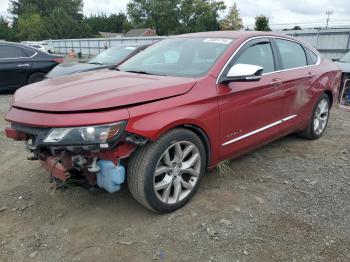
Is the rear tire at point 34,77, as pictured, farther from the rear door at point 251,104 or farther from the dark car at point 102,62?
the rear door at point 251,104

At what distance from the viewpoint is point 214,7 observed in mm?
66875

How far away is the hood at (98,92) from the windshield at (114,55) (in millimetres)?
5239

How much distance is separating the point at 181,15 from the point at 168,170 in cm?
6874

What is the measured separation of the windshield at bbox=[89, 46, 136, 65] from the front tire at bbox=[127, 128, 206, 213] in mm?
5737

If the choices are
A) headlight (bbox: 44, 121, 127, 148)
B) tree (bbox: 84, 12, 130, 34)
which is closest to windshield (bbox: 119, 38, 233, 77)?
headlight (bbox: 44, 121, 127, 148)

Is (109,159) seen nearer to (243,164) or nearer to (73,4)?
(243,164)

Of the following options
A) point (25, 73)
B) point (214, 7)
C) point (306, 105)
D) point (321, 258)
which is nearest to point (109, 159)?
point (321, 258)

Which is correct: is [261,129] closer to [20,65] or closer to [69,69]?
[69,69]

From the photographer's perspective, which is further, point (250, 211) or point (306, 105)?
point (306, 105)

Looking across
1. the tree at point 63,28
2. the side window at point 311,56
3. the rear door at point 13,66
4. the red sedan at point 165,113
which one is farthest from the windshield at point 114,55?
the tree at point 63,28

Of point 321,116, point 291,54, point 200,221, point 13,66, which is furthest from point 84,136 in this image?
point 13,66

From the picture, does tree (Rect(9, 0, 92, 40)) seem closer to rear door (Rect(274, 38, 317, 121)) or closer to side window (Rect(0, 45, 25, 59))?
side window (Rect(0, 45, 25, 59))

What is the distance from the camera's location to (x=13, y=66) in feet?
29.8

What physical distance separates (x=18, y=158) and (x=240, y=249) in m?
3.15
